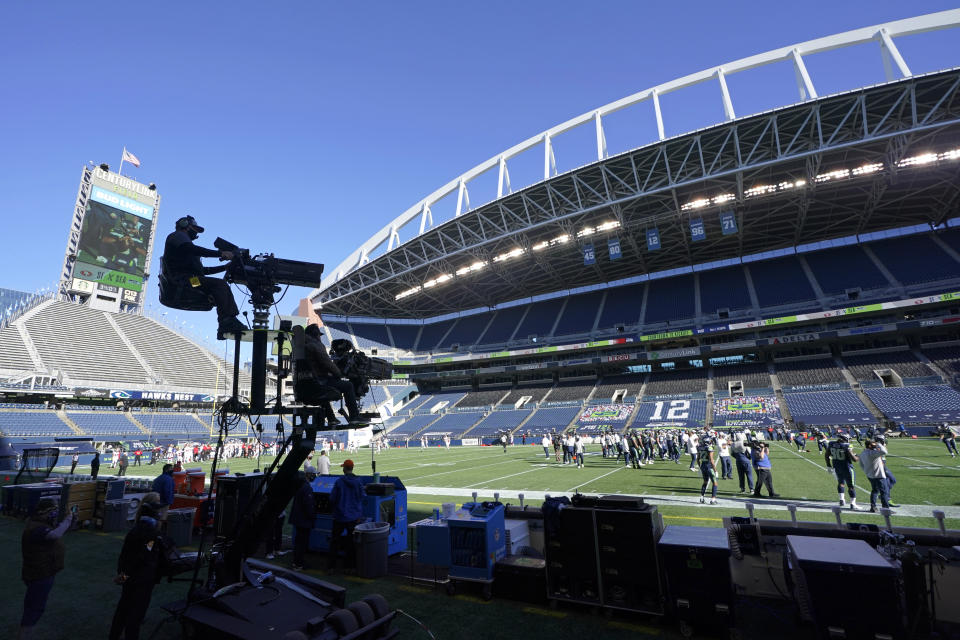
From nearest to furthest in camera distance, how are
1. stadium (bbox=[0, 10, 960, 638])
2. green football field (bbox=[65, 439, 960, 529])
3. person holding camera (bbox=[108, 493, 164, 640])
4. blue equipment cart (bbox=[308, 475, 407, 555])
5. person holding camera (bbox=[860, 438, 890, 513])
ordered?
person holding camera (bbox=[108, 493, 164, 640]) < blue equipment cart (bbox=[308, 475, 407, 555]) < person holding camera (bbox=[860, 438, 890, 513]) < green football field (bbox=[65, 439, 960, 529]) < stadium (bbox=[0, 10, 960, 638])

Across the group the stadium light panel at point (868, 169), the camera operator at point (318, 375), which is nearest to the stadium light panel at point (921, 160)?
the stadium light panel at point (868, 169)

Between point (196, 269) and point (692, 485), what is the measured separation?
14.9 m

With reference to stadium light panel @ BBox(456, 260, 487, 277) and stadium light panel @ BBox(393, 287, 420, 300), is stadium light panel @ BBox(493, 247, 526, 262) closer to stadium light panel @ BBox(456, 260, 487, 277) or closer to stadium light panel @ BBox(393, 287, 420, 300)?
stadium light panel @ BBox(456, 260, 487, 277)

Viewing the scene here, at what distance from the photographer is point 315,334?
174 inches

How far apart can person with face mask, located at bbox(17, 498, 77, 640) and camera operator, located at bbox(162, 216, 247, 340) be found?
2.68 metres

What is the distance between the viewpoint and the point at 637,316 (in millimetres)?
51656

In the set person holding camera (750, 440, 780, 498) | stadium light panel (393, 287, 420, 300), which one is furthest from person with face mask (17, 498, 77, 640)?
stadium light panel (393, 287, 420, 300)

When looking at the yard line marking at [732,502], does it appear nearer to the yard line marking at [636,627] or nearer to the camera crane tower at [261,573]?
the yard line marking at [636,627]

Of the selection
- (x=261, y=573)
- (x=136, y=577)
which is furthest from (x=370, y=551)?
(x=136, y=577)

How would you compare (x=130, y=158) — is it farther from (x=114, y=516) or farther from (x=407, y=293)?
(x=114, y=516)

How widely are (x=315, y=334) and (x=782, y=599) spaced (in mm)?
6435

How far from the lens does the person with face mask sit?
169 inches

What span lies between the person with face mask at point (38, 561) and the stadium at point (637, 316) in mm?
8696

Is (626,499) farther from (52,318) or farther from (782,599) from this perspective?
(52,318)
